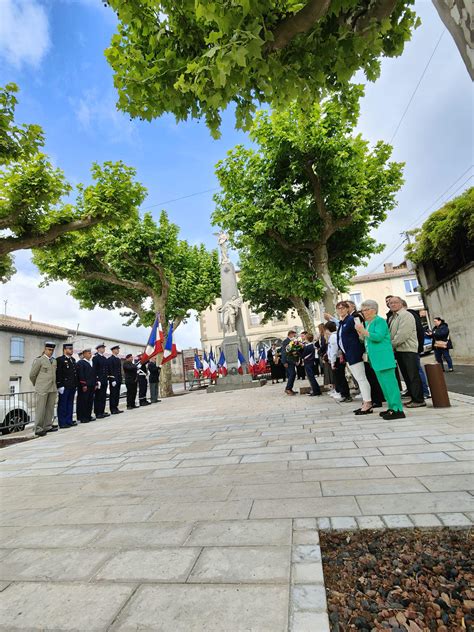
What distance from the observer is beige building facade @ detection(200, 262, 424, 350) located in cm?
4275

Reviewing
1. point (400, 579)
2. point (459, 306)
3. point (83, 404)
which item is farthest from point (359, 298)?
point (400, 579)

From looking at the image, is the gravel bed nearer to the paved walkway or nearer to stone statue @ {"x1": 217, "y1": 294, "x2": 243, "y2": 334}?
the paved walkway

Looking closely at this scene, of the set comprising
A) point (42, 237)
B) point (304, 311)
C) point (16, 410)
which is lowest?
point (16, 410)

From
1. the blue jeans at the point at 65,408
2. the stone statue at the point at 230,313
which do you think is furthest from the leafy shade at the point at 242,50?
the stone statue at the point at 230,313

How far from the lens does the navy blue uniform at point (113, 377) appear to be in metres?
12.2

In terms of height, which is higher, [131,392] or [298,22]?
[298,22]

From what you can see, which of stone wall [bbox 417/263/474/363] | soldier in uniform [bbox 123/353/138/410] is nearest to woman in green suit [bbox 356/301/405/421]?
soldier in uniform [bbox 123/353/138/410]

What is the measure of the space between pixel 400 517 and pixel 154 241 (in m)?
18.9

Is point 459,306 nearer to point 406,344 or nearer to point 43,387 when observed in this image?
point 406,344

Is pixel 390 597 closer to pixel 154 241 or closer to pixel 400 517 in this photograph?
pixel 400 517

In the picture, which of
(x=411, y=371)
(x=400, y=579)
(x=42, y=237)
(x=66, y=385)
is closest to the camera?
(x=400, y=579)

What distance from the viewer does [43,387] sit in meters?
8.80

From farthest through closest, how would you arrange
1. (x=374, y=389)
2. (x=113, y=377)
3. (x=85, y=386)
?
(x=113, y=377)
(x=85, y=386)
(x=374, y=389)

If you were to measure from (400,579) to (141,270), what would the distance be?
20273 mm
